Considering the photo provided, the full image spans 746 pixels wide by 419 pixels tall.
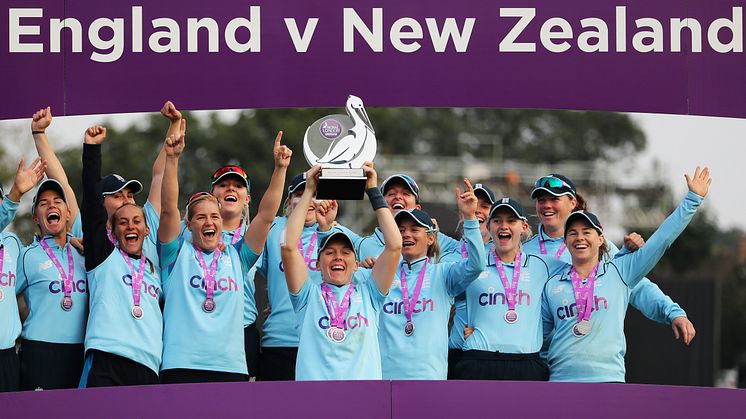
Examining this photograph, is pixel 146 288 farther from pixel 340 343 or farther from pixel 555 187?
pixel 555 187

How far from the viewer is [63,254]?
31.0 ft

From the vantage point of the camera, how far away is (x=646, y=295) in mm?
9945

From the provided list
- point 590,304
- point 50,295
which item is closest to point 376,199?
point 590,304

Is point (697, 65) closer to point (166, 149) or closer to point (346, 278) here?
point (346, 278)

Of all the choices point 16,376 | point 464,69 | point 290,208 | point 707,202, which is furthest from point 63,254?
point 707,202

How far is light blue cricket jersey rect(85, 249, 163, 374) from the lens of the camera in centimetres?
916

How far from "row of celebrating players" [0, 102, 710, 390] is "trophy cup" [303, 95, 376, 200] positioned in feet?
0.30

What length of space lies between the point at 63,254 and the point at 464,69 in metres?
2.58

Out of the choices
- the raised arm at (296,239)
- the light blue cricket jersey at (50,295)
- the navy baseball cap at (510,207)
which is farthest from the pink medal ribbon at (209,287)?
the navy baseball cap at (510,207)

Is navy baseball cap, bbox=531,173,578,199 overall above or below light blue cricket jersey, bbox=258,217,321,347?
above

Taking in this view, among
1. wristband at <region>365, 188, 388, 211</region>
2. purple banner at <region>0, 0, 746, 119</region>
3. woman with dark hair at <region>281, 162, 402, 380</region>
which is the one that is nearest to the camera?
wristband at <region>365, 188, 388, 211</region>

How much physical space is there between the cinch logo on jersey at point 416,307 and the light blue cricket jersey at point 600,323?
2.33 feet

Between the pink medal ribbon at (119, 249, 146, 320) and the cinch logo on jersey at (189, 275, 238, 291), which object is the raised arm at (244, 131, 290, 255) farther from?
the pink medal ribbon at (119, 249, 146, 320)

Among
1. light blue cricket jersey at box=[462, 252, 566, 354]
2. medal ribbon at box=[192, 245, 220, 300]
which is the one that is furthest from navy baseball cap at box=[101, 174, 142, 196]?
light blue cricket jersey at box=[462, 252, 566, 354]
